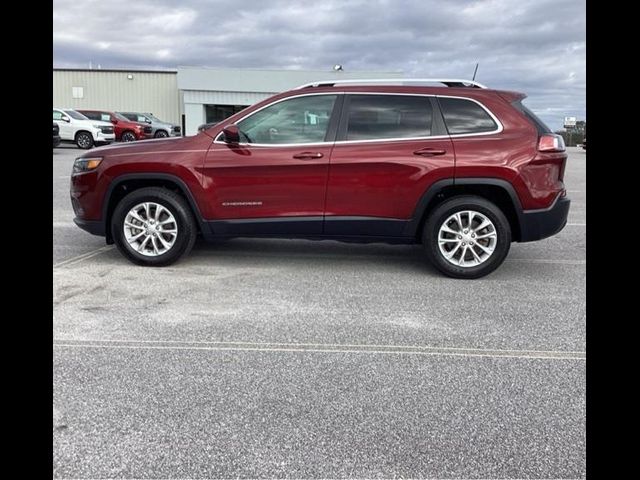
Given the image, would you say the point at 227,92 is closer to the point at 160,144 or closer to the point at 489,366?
the point at 160,144

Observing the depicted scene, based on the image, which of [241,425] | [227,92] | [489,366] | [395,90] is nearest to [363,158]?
[395,90]

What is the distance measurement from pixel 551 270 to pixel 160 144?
14.1 feet

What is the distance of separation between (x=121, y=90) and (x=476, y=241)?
133ft

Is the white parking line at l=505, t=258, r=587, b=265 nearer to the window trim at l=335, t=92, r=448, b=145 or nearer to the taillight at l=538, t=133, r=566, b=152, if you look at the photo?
the taillight at l=538, t=133, r=566, b=152

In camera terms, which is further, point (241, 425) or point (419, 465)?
point (241, 425)

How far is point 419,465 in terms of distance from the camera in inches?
101

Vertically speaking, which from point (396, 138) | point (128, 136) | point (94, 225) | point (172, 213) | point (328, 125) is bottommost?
point (94, 225)

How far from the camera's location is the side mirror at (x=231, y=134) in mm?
5645

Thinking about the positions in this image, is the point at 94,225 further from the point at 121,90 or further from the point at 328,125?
the point at 121,90

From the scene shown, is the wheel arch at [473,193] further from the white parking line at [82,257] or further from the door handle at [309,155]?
the white parking line at [82,257]

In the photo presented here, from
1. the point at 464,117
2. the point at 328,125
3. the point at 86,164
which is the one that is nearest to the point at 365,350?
the point at 328,125

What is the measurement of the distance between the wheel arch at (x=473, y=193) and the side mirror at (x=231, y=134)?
1871mm

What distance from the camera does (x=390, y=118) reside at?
576cm
